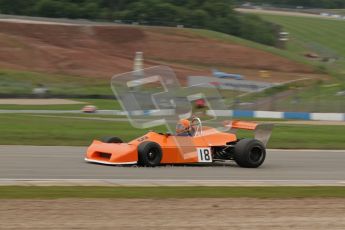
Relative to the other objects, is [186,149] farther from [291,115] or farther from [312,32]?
[312,32]

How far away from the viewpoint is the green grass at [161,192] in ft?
38.4

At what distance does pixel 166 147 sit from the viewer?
53.0 feet

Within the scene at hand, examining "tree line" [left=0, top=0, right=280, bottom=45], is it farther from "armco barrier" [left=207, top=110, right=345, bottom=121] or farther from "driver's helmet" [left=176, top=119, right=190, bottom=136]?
"driver's helmet" [left=176, top=119, right=190, bottom=136]

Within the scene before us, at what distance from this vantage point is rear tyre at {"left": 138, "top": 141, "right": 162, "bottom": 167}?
1580cm

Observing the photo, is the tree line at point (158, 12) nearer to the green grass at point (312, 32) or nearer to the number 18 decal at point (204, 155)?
the green grass at point (312, 32)

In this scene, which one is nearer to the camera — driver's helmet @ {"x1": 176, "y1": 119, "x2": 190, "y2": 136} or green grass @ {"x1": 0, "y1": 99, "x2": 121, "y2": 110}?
driver's helmet @ {"x1": 176, "y1": 119, "x2": 190, "y2": 136}

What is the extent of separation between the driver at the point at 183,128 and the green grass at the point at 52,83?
92.5 feet

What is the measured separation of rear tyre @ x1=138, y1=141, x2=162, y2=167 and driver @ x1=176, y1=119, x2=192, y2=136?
0.61 metres

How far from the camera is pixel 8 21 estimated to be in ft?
239

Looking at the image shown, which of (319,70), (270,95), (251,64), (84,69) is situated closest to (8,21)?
(84,69)

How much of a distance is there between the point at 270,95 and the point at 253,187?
27.5 m

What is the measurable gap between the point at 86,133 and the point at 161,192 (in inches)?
473

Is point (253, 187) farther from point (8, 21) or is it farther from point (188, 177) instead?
point (8, 21)

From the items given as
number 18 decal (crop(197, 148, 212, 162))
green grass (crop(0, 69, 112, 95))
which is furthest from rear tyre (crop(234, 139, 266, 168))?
green grass (crop(0, 69, 112, 95))
